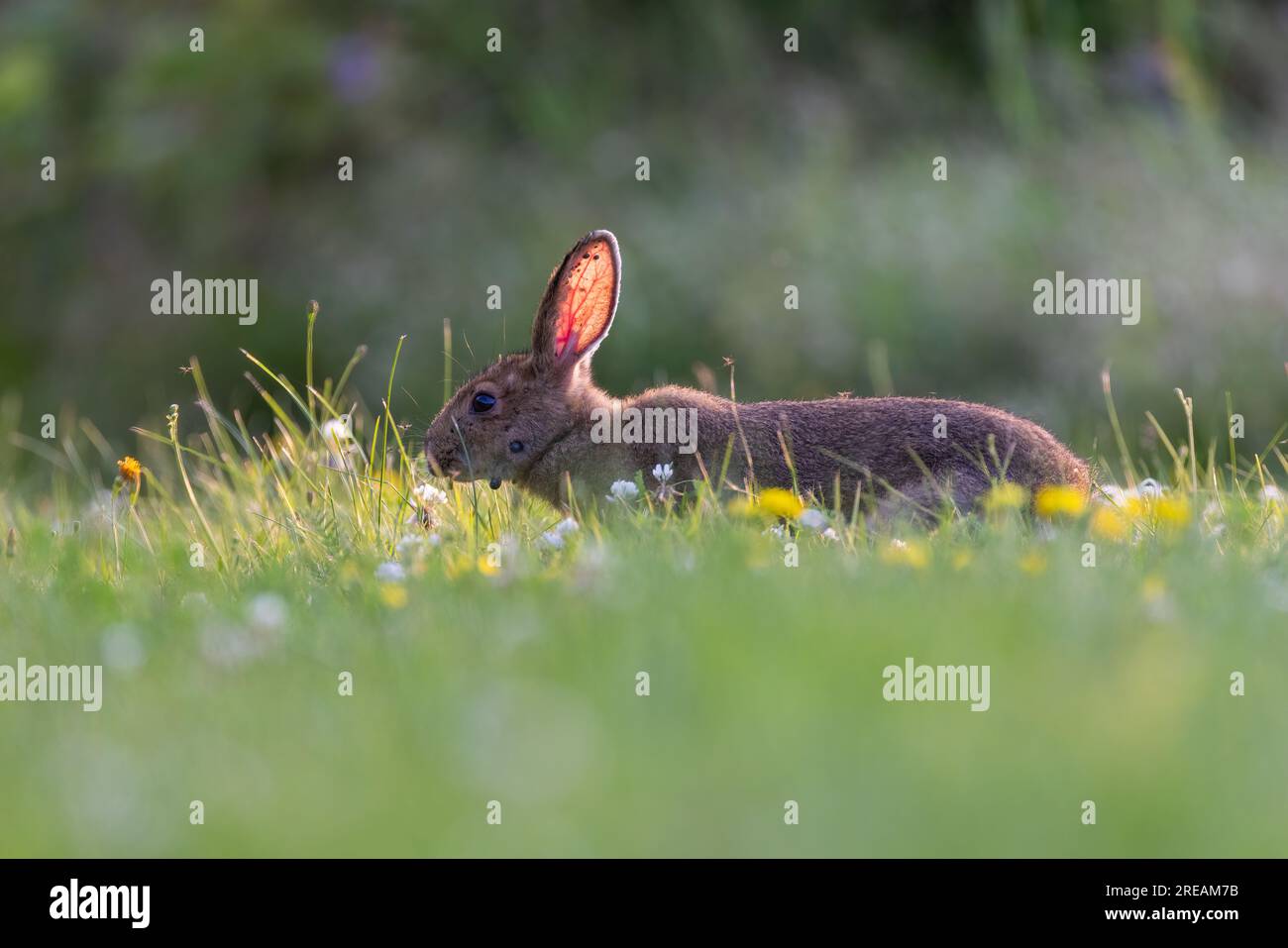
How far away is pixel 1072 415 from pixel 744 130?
4894mm

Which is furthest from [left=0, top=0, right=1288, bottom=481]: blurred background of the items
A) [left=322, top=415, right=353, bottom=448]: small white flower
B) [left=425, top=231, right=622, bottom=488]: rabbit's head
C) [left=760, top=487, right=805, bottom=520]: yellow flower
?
[left=760, top=487, right=805, bottom=520]: yellow flower

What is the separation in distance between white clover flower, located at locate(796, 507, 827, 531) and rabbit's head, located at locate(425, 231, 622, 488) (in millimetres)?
1386

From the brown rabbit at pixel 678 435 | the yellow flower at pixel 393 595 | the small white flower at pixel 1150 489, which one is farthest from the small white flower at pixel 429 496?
the small white flower at pixel 1150 489

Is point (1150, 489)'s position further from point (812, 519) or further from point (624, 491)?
point (624, 491)

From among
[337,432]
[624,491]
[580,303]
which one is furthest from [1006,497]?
[337,432]

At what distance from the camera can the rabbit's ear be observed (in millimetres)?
6199

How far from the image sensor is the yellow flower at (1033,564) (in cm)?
435

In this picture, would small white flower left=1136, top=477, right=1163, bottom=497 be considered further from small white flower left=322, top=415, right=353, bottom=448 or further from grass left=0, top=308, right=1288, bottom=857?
small white flower left=322, top=415, right=353, bottom=448

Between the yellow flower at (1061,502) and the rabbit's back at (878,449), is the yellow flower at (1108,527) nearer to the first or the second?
the yellow flower at (1061,502)

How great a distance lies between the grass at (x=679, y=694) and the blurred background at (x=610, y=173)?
22.4 ft

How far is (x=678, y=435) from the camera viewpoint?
6.12m

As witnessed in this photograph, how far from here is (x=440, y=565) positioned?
4844mm
